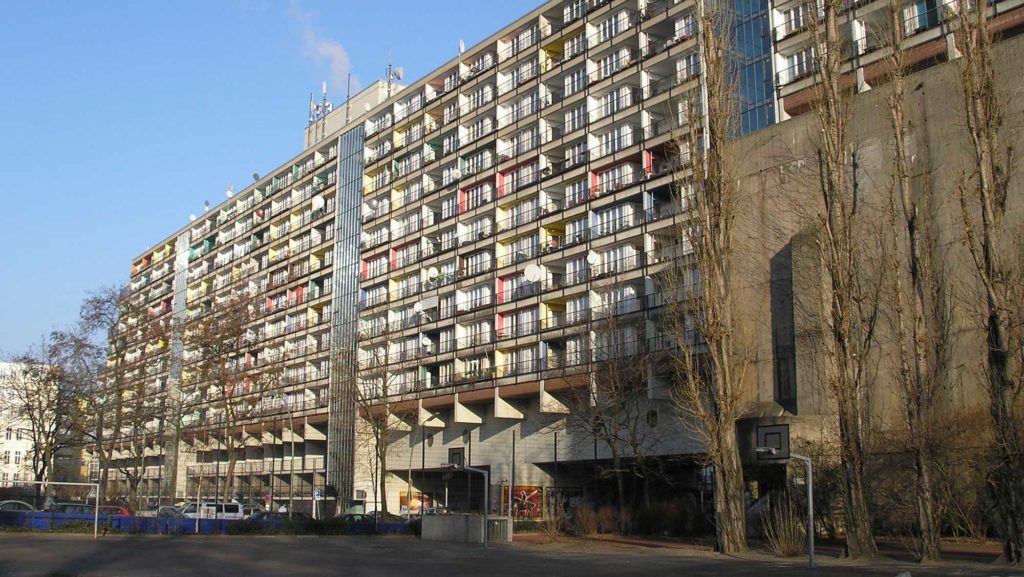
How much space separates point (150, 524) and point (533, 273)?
26.2 metres

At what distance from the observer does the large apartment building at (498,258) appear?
1954 inches

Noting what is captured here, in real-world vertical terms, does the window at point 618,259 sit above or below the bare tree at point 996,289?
above

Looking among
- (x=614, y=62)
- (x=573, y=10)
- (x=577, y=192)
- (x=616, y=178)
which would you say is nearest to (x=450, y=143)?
(x=573, y=10)

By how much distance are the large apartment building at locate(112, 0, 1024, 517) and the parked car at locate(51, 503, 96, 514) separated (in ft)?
41.9

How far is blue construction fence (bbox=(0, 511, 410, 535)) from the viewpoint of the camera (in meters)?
37.6

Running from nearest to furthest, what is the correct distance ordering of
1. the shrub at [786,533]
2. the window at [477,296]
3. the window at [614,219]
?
the shrub at [786,533] → the window at [614,219] → the window at [477,296]

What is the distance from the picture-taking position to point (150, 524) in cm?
3931

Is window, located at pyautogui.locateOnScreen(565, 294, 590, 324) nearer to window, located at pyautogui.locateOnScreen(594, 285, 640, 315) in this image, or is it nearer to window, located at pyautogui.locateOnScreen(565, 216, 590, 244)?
window, located at pyautogui.locateOnScreen(594, 285, 640, 315)

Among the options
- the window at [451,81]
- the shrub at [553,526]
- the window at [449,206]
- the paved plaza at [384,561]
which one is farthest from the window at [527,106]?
the paved plaza at [384,561]

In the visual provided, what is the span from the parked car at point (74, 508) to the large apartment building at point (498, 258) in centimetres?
1276

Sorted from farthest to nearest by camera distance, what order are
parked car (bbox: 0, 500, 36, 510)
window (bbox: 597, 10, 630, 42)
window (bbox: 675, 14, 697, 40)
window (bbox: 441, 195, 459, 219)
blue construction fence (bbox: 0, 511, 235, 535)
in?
window (bbox: 441, 195, 459, 219)
window (bbox: 597, 10, 630, 42)
window (bbox: 675, 14, 697, 40)
parked car (bbox: 0, 500, 36, 510)
blue construction fence (bbox: 0, 511, 235, 535)

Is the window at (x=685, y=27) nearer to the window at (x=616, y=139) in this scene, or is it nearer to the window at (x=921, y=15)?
the window at (x=616, y=139)

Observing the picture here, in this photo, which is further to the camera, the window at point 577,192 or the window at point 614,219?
the window at point 577,192

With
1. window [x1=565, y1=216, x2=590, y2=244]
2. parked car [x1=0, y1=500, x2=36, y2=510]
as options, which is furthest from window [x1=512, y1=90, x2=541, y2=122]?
parked car [x1=0, y1=500, x2=36, y2=510]
